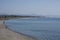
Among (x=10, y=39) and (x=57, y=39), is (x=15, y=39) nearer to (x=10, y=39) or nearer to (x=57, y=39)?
(x=10, y=39)

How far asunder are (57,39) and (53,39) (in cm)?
53

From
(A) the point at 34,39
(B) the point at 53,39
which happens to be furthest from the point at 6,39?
(B) the point at 53,39

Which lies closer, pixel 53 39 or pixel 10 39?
pixel 10 39

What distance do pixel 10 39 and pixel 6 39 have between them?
1.67ft

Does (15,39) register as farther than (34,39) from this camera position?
No

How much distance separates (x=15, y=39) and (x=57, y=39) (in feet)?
19.0

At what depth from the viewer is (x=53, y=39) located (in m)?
20.2

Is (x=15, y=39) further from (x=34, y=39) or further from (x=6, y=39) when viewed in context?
(x=34, y=39)

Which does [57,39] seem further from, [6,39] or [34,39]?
[6,39]

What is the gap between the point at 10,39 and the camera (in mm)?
17734

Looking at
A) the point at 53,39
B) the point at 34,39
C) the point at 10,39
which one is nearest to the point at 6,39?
the point at 10,39

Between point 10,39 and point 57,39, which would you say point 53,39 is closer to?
point 57,39

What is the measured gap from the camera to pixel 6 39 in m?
17.5

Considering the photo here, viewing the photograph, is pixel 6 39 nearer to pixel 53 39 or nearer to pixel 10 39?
pixel 10 39
